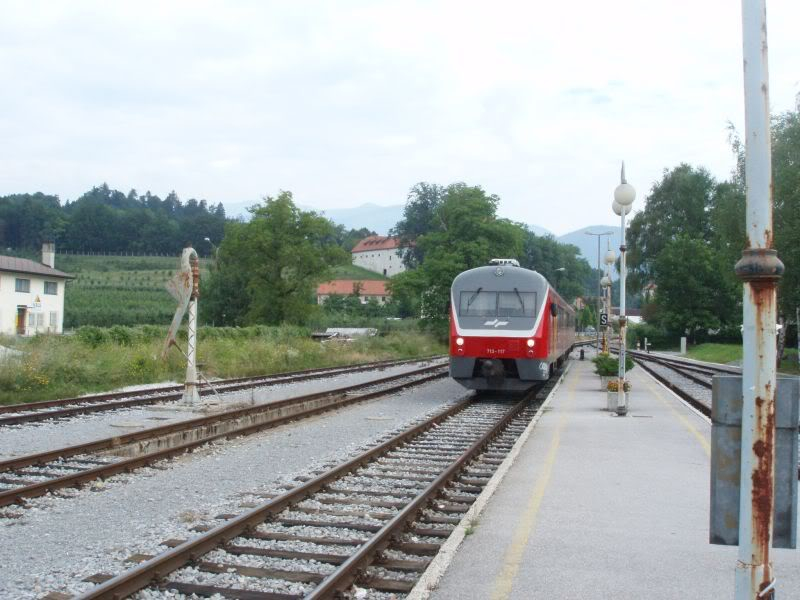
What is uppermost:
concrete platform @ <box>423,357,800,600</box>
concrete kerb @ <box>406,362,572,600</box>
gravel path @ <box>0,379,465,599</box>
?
concrete kerb @ <box>406,362,572,600</box>

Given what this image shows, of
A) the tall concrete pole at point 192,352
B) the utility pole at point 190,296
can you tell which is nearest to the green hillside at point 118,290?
the utility pole at point 190,296

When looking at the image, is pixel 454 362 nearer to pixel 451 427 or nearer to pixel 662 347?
pixel 451 427

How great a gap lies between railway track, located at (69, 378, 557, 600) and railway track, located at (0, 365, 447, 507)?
95.3 inches

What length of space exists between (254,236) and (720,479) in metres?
57.1

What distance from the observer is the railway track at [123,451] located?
8789mm

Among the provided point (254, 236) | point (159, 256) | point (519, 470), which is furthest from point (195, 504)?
point (159, 256)

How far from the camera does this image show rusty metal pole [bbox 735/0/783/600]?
3.23 m

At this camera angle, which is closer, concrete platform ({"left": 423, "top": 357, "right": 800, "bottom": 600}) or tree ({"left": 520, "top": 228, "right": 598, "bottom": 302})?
concrete platform ({"left": 423, "top": 357, "right": 800, "bottom": 600})

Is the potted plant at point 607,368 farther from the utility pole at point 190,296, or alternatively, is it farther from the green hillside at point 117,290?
the green hillside at point 117,290

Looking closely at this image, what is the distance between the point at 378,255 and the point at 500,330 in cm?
14633

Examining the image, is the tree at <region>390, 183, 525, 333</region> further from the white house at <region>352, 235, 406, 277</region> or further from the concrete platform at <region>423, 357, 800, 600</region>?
the white house at <region>352, 235, 406, 277</region>

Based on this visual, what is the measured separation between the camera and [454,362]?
18875 mm

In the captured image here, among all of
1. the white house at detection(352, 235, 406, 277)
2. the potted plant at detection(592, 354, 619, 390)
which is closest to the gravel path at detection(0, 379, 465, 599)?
the potted plant at detection(592, 354, 619, 390)

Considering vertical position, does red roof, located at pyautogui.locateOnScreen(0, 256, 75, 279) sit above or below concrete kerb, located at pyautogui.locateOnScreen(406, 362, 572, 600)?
above
